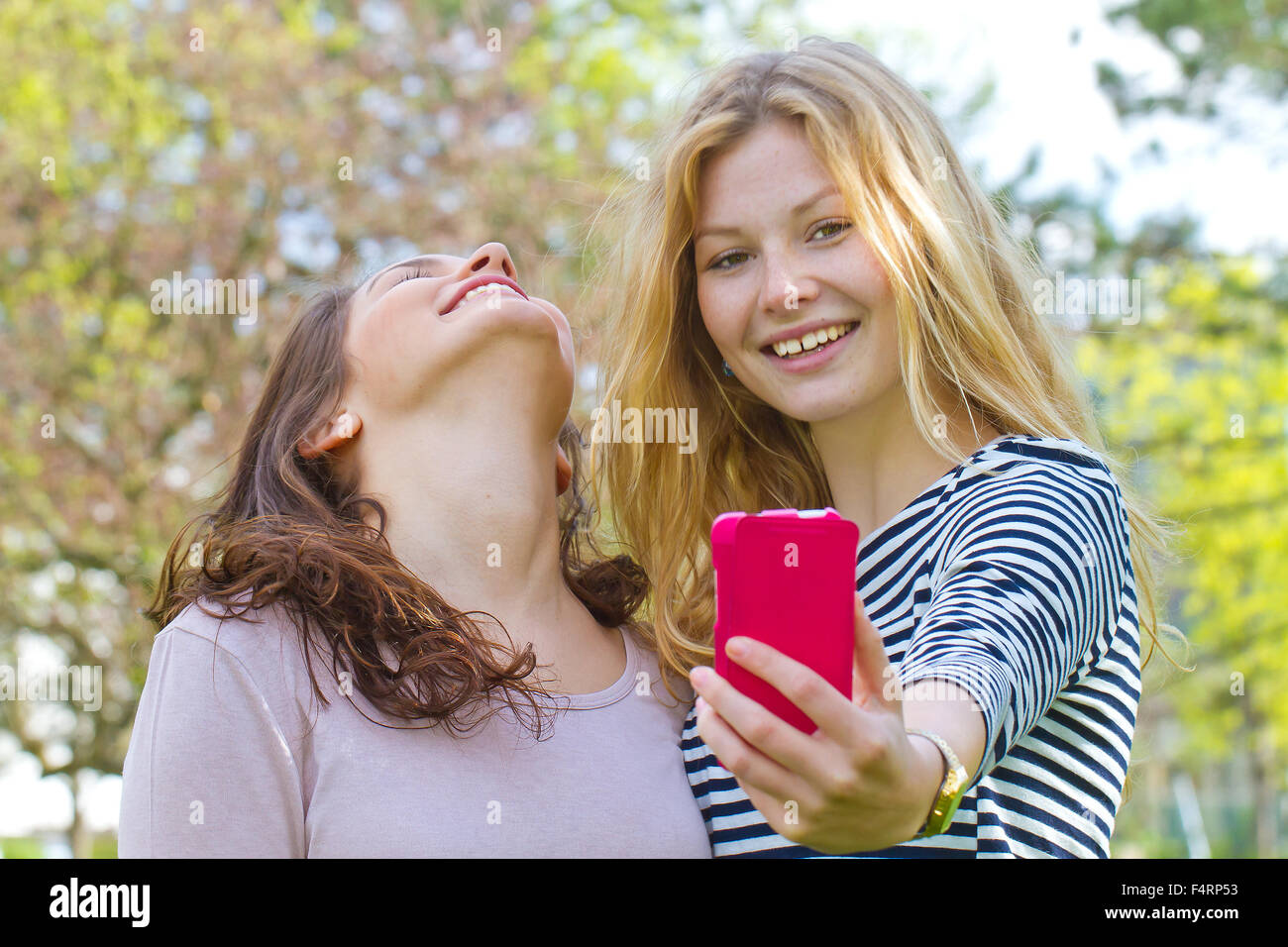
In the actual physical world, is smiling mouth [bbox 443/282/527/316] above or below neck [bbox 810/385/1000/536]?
above

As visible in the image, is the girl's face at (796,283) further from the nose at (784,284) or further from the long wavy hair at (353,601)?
the long wavy hair at (353,601)

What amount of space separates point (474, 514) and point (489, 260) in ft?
2.51

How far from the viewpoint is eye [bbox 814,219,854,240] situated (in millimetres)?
2790

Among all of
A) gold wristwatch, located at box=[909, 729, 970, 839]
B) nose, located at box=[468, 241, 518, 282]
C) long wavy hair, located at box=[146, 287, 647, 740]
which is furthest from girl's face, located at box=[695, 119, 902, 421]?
gold wristwatch, located at box=[909, 729, 970, 839]

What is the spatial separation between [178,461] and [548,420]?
7.36 metres

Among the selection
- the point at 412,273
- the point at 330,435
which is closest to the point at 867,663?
the point at 330,435

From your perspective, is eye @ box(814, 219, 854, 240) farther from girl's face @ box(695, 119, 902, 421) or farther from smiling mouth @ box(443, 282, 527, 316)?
smiling mouth @ box(443, 282, 527, 316)

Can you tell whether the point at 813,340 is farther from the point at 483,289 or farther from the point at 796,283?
the point at 483,289

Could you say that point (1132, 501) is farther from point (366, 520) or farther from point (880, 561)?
point (366, 520)

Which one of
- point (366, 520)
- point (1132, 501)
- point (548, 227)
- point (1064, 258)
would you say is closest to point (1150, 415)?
point (1064, 258)

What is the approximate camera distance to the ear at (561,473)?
3.46m

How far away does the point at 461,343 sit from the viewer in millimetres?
2971

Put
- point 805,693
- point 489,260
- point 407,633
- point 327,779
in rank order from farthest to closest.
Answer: point 489,260 → point 407,633 → point 327,779 → point 805,693

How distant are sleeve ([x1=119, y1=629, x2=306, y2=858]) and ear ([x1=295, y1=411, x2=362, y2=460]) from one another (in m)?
0.75
